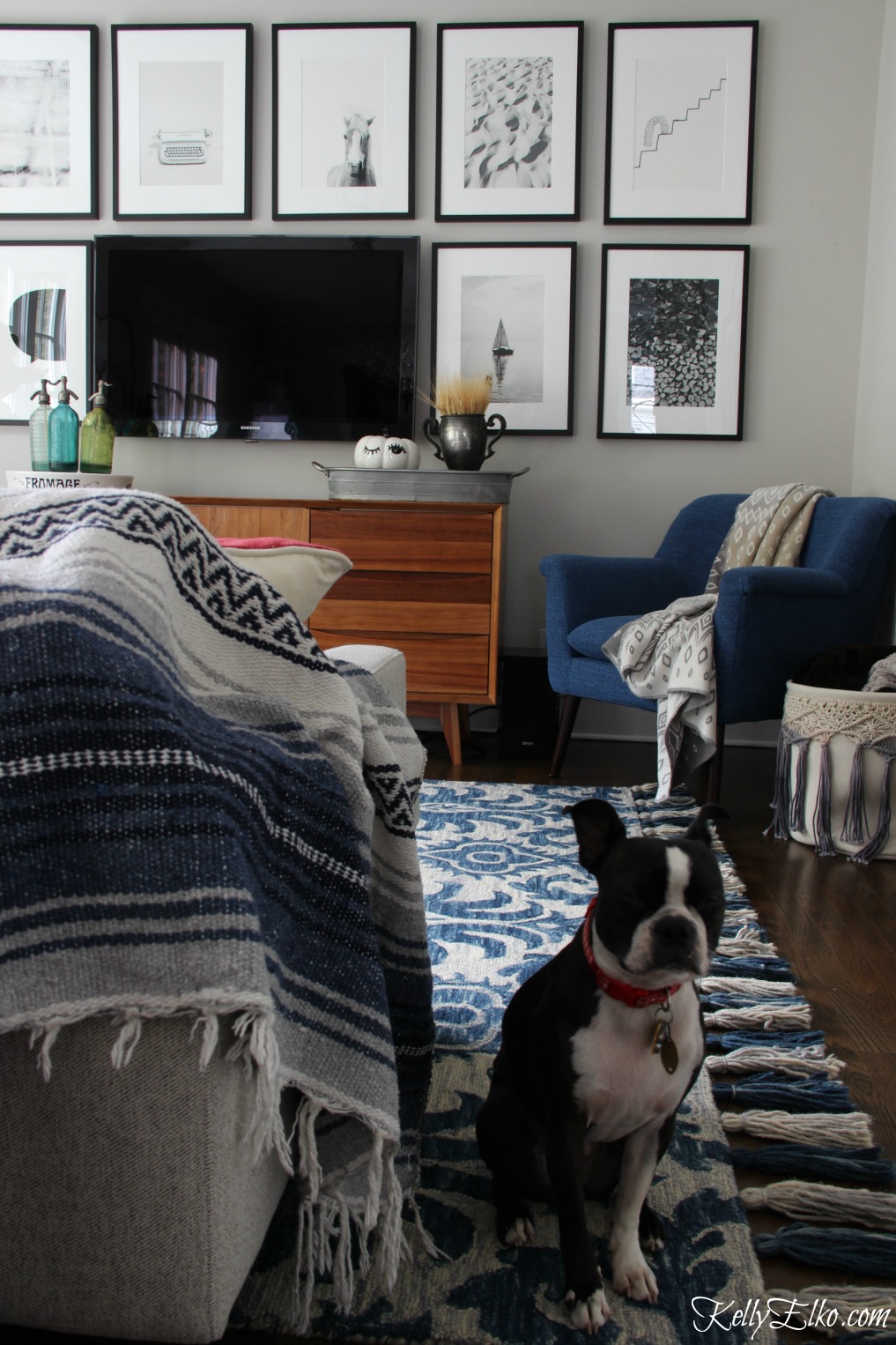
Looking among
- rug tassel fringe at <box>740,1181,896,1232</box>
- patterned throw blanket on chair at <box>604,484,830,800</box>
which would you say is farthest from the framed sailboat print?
rug tassel fringe at <box>740,1181,896,1232</box>

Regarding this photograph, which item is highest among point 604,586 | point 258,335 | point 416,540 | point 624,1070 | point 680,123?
point 680,123

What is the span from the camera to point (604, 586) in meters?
3.18

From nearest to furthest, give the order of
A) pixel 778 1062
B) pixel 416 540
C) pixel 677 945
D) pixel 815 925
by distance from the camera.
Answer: pixel 677 945
pixel 778 1062
pixel 815 925
pixel 416 540

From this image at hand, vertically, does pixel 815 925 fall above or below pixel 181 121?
below

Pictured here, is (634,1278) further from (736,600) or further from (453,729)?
(453,729)

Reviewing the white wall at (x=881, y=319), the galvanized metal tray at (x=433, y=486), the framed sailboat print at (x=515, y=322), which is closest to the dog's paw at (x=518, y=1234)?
the galvanized metal tray at (x=433, y=486)


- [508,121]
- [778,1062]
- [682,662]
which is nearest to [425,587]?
[682,662]

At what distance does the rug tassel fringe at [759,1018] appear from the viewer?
147 centimetres

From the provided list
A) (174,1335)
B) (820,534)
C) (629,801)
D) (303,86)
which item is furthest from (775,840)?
(303,86)

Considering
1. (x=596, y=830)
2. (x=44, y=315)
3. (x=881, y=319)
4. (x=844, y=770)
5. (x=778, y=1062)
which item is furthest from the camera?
(x=44, y=315)

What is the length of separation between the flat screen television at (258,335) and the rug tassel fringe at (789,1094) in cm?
278

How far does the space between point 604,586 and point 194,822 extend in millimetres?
2648

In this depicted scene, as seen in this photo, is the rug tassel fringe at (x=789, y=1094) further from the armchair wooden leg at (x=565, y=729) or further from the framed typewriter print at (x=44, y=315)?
the framed typewriter print at (x=44, y=315)

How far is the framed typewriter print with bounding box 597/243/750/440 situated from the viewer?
3.53 meters
